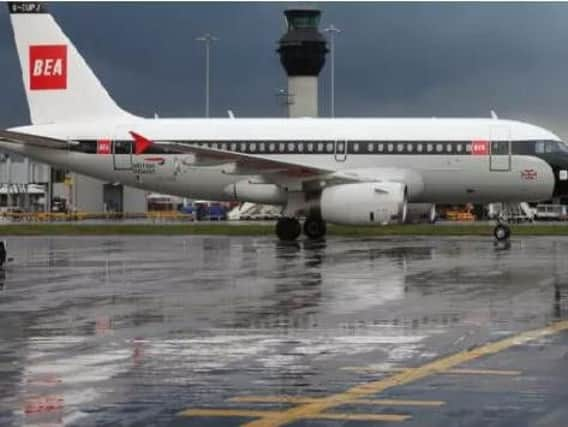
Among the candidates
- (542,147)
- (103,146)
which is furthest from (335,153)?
(103,146)

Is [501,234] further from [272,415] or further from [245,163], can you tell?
[272,415]

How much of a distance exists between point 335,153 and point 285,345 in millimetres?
27493

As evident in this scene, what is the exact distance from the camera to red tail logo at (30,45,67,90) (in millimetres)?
42969

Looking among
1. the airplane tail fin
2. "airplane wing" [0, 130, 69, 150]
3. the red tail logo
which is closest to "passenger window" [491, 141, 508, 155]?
the airplane tail fin

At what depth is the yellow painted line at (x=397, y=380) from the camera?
872cm

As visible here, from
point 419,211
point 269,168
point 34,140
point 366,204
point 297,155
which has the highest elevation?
point 34,140

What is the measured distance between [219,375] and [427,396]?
213 cm

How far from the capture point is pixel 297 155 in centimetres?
4025

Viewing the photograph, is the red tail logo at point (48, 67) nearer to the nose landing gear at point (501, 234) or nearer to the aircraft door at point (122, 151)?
the aircraft door at point (122, 151)

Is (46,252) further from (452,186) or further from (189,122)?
(452,186)

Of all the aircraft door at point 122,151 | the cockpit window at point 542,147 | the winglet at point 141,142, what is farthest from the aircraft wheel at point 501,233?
the aircraft door at point 122,151

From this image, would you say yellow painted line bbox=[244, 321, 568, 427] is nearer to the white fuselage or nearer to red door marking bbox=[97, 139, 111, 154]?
the white fuselage

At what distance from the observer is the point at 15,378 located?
1059 cm

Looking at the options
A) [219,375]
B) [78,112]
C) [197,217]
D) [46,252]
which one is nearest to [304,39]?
[197,217]
